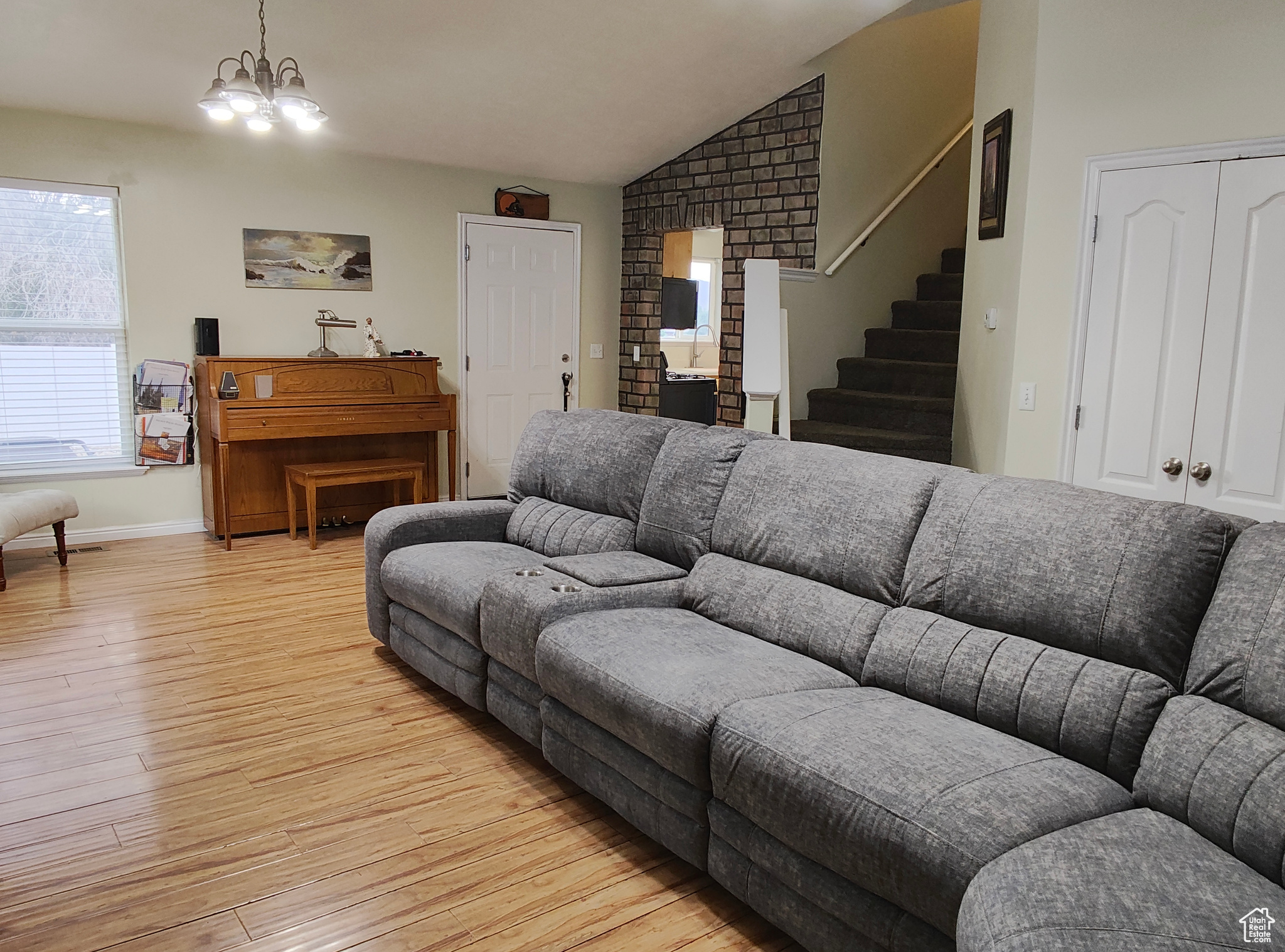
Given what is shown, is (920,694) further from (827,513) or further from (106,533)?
(106,533)

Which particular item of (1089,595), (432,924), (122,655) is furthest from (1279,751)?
(122,655)

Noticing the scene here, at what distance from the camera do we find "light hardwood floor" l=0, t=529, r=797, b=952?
2.01 metres

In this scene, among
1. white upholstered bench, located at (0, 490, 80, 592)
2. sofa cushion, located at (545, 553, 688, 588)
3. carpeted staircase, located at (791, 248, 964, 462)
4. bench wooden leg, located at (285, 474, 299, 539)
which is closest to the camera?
sofa cushion, located at (545, 553, 688, 588)

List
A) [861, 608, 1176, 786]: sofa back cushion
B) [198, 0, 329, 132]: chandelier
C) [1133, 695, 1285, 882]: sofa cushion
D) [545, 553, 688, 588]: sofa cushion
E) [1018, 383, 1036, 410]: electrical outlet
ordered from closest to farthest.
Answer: [1133, 695, 1285, 882]: sofa cushion → [861, 608, 1176, 786]: sofa back cushion → [545, 553, 688, 588]: sofa cushion → [198, 0, 329, 132]: chandelier → [1018, 383, 1036, 410]: electrical outlet

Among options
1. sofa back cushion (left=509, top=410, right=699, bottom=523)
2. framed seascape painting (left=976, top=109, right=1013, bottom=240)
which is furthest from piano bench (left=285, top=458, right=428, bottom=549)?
framed seascape painting (left=976, top=109, right=1013, bottom=240)

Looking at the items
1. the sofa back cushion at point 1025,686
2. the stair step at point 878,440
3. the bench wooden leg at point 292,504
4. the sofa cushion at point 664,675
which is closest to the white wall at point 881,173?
the stair step at point 878,440

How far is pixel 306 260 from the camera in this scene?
5.84 metres

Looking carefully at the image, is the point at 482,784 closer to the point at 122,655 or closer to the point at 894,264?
the point at 122,655

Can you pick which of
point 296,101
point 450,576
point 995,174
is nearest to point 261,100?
point 296,101

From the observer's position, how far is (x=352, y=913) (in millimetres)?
2047

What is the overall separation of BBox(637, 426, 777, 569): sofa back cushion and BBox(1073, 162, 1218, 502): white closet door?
4.76 ft

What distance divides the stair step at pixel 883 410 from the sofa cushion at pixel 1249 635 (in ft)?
9.33

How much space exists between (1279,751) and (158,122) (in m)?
5.87

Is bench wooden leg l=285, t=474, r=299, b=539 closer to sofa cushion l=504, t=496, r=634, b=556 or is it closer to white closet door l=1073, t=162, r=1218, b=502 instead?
sofa cushion l=504, t=496, r=634, b=556
